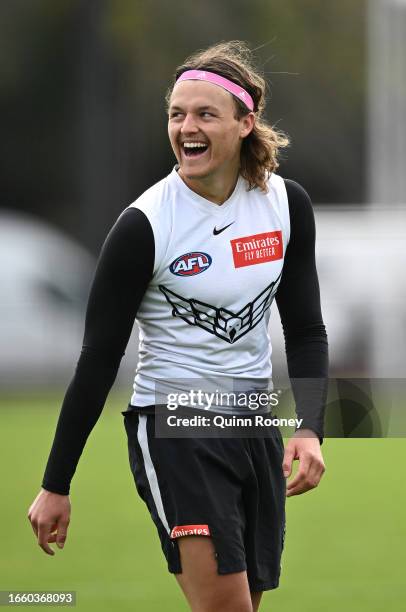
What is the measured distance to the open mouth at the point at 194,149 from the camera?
424cm

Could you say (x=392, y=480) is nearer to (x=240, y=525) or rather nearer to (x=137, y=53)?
(x=240, y=525)

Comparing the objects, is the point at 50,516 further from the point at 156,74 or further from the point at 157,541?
the point at 156,74

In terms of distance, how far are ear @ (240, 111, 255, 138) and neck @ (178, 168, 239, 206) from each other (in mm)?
140

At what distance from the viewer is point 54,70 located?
28.9 m

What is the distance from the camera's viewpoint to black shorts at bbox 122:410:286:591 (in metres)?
4.11

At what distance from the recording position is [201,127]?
13.8 feet

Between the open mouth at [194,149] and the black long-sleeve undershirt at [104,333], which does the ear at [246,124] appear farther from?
the black long-sleeve undershirt at [104,333]

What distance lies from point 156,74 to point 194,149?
22.5 metres

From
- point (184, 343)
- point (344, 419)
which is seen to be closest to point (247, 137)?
point (184, 343)

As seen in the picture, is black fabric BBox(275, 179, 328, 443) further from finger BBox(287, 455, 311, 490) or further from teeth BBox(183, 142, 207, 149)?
teeth BBox(183, 142, 207, 149)

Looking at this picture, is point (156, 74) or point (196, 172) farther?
point (156, 74)
